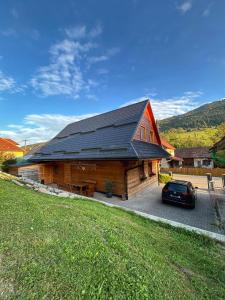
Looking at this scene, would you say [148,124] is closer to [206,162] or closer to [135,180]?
[135,180]

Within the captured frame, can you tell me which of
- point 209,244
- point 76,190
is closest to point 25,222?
point 209,244

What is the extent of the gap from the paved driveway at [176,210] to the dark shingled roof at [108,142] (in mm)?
2923

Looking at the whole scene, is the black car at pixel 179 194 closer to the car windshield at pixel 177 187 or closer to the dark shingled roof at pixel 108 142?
the car windshield at pixel 177 187

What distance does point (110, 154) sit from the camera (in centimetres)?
1103

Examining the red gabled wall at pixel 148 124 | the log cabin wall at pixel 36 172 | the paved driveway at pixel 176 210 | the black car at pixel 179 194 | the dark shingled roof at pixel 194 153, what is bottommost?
the paved driveway at pixel 176 210

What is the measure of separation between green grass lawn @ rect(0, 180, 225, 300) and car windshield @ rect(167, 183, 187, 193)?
4643mm

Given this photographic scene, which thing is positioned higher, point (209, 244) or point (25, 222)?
point (25, 222)

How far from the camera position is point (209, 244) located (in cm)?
545

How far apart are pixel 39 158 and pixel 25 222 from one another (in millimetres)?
13049

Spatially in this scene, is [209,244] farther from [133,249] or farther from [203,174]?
[203,174]

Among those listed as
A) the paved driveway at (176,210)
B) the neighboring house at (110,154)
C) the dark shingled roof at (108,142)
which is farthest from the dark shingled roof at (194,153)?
the paved driveway at (176,210)

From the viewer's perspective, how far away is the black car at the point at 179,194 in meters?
9.51

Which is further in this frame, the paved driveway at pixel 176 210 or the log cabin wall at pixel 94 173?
the log cabin wall at pixel 94 173

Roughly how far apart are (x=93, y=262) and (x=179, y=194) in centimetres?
794
